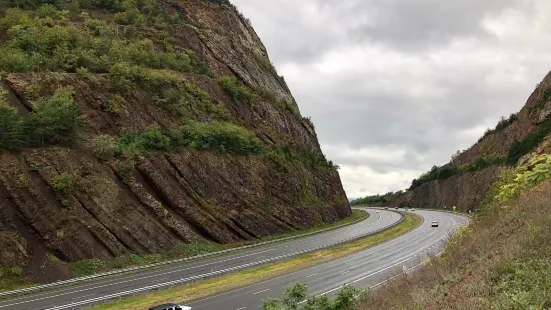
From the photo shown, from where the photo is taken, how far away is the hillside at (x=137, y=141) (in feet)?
121

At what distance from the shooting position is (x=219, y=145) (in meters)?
54.6

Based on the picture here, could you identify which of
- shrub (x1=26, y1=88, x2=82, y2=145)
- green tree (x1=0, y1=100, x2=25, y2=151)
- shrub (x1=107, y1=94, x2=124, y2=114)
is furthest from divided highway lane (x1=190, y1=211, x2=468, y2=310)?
shrub (x1=107, y1=94, x2=124, y2=114)

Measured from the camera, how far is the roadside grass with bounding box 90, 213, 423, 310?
2647cm

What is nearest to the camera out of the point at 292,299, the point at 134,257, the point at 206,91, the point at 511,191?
the point at 292,299

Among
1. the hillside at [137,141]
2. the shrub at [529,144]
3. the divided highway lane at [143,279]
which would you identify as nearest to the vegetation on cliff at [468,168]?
the shrub at [529,144]

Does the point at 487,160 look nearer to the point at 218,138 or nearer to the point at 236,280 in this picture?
the point at 218,138

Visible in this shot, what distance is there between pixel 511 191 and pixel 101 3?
70821 mm

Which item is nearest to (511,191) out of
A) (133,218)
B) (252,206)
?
(133,218)

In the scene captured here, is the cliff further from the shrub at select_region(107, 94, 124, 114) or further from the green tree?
the green tree

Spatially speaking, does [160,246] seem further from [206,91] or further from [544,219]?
[544,219]

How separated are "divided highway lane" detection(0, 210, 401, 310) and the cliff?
1156 inches

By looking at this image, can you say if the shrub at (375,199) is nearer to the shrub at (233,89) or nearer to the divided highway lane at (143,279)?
the shrub at (233,89)

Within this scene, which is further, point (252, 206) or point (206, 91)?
point (206, 91)

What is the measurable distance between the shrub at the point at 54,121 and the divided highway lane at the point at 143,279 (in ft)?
48.0
